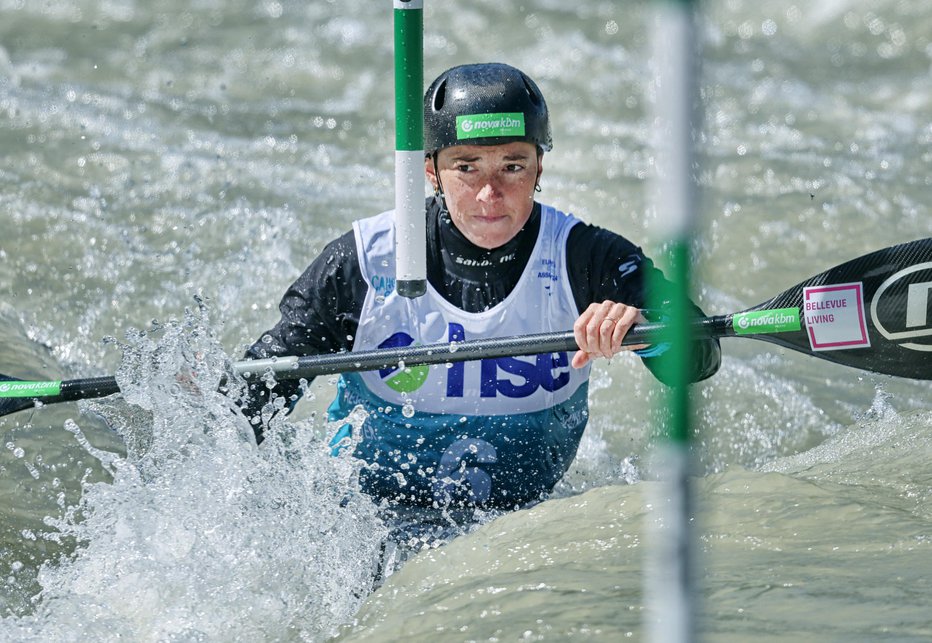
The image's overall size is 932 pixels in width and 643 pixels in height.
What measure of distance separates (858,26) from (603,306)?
7.95 meters

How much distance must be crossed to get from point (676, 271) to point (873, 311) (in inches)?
83.2

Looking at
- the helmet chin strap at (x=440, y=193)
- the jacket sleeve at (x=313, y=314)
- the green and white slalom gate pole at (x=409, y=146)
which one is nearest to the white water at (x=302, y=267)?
the jacket sleeve at (x=313, y=314)

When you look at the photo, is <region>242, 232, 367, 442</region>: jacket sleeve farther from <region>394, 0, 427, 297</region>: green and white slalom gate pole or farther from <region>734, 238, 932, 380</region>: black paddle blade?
<region>734, 238, 932, 380</region>: black paddle blade

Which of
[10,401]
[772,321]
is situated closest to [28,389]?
[10,401]

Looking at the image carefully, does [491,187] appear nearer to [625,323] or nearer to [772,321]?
[625,323]

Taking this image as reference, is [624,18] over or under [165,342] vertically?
over

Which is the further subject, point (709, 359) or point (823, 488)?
point (709, 359)

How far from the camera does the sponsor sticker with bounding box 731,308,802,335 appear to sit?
2.90m

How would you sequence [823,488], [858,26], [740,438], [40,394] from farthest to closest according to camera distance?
1. [858,26]
2. [740,438]
3. [40,394]
4. [823,488]

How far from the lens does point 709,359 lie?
298 centimetres

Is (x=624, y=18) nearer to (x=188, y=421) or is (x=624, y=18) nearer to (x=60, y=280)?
(x=60, y=280)

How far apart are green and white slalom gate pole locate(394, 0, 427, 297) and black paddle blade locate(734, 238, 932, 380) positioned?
88 cm

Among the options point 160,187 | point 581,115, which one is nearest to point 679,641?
point 160,187

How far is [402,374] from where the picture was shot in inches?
126
